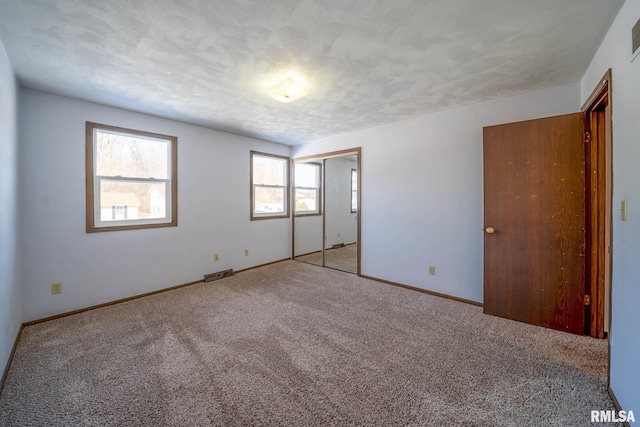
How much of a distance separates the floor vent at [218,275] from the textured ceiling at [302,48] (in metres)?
2.48

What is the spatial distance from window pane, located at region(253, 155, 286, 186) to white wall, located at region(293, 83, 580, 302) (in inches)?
66.5

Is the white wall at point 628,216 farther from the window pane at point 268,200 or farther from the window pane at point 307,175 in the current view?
the window pane at point 268,200

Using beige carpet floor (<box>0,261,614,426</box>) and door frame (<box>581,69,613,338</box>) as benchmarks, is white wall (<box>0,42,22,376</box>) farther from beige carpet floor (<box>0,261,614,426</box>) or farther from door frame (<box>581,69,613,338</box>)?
door frame (<box>581,69,613,338</box>)

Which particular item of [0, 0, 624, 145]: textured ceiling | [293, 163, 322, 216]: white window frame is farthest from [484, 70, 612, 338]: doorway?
[293, 163, 322, 216]: white window frame

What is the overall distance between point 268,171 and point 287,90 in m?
2.64

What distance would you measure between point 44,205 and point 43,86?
3.93 ft

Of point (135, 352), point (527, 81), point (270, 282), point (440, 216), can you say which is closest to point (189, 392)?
point (135, 352)

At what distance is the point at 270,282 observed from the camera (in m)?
3.96

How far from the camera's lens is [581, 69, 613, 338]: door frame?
2223mm

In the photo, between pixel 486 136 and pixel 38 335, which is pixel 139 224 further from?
pixel 486 136

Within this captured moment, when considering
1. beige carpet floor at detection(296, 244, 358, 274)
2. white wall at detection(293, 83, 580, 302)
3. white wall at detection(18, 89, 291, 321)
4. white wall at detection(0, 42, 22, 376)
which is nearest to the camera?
white wall at detection(0, 42, 22, 376)

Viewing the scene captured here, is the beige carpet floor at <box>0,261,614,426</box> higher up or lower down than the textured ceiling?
lower down

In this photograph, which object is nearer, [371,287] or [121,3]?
[121,3]

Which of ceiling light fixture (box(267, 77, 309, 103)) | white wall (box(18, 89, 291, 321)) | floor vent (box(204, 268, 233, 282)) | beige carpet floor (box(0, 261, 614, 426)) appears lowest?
beige carpet floor (box(0, 261, 614, 426))
